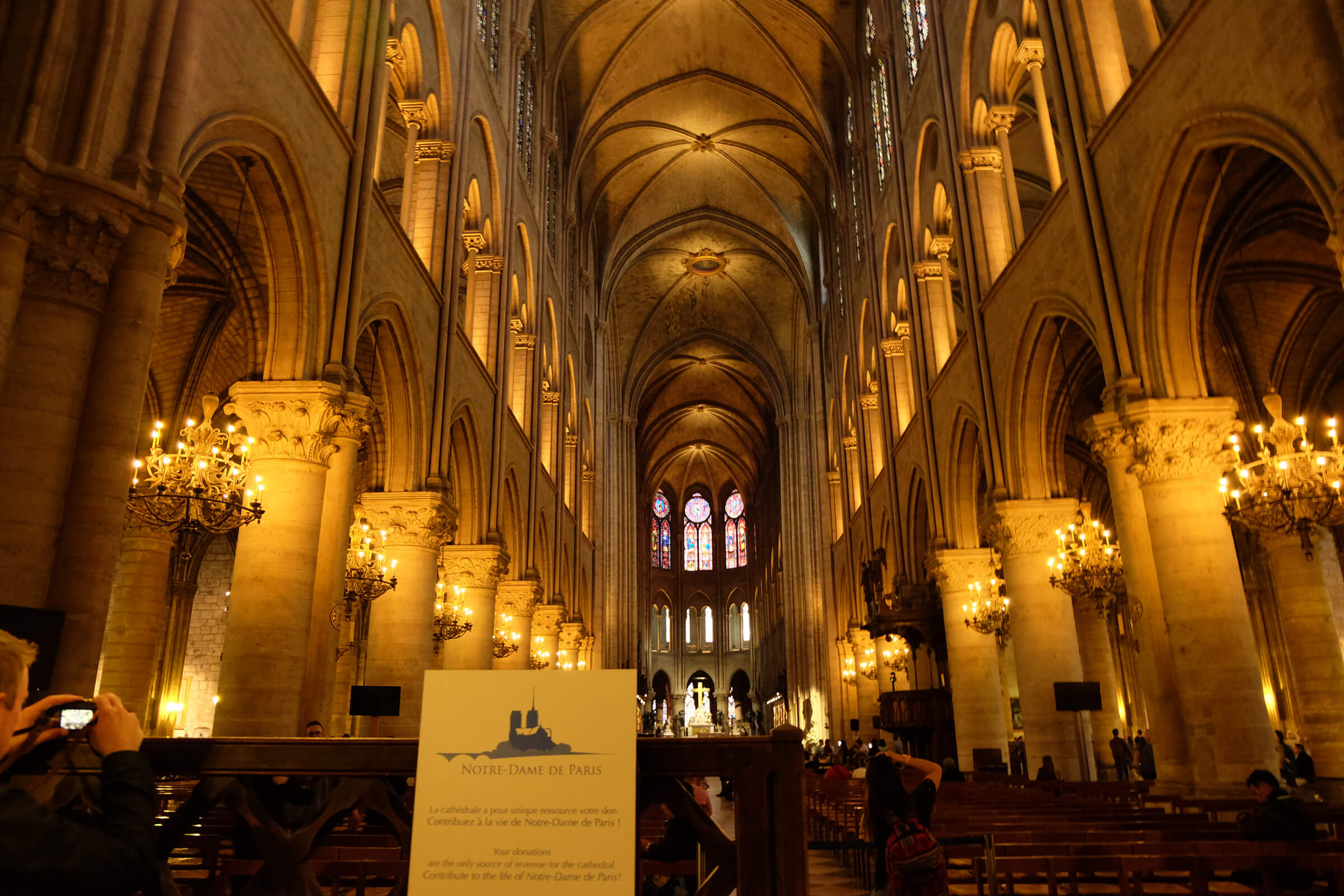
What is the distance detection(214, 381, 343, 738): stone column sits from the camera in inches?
345

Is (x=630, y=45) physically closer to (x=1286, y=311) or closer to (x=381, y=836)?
(x=1286, y=311)

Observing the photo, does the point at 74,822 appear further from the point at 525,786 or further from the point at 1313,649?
the point at 1313,649

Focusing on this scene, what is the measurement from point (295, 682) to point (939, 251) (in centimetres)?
1345

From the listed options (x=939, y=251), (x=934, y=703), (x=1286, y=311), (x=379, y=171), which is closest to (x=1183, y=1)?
(x=939, y=251)

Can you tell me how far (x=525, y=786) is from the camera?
235 centimetres

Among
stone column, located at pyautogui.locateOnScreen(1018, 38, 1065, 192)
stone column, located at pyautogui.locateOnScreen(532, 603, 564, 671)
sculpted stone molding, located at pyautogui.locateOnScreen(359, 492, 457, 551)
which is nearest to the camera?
stone column, located at pyautogui.locateOnScreen(1018, 38, 1065, 192)

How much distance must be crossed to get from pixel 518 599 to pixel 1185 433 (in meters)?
13.5

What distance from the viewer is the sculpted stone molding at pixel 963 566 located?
17.4 m

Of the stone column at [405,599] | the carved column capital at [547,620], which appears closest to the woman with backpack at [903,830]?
the stone column at [405,599]

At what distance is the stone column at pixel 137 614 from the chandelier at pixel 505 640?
5838mm

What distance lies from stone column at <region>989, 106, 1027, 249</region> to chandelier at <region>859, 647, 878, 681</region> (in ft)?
51.6

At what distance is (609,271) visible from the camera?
114 ft

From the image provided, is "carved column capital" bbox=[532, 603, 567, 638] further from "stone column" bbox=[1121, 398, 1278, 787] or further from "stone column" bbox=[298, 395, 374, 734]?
"stone column" bbox=[1121, 398, 1278, 787]

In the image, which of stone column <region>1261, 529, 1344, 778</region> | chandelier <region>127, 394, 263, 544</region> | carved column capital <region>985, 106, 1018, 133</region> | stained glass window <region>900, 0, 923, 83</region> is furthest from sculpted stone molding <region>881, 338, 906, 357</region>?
chandelier <region>127, 394, 263, 544</region>
